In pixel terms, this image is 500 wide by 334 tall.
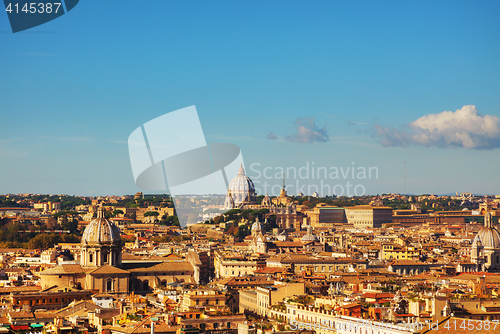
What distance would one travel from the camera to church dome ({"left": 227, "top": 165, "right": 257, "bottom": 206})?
12750cm

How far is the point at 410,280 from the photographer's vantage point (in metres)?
39.6

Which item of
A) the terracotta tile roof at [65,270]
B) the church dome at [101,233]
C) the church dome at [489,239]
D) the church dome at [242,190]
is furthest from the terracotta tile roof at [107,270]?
the church dome at [242,190]

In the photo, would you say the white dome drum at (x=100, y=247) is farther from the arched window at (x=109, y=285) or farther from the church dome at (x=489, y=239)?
the church dome at (x=489, y=239)

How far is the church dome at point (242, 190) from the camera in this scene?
127500 mm

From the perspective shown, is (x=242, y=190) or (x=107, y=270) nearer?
(x=107, y=270)

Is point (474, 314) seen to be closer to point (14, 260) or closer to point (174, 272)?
point (174, 272)

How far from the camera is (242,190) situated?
5079 inches

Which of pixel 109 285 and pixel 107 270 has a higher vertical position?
pixel 107 270

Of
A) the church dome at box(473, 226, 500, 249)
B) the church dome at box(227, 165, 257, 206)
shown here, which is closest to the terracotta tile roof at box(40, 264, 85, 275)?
the church dome at box(473, 226, 500, 249)

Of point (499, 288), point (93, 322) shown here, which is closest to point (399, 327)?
point (93, 322)

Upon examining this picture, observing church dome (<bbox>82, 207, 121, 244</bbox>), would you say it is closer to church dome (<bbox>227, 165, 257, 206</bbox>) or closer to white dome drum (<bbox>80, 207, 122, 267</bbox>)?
white dome drum (<bbox>80, 207, 122, 267</bbox>)

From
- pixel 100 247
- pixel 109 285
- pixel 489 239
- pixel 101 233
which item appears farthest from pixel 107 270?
pixel 489 239

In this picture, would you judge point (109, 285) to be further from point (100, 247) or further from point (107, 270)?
point (100, 247)

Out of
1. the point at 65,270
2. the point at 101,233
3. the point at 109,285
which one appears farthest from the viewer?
the point at 101,233
